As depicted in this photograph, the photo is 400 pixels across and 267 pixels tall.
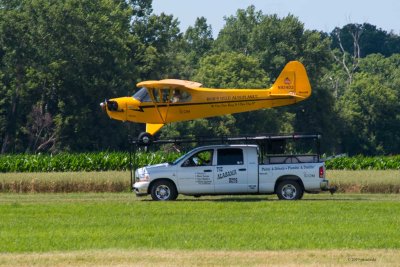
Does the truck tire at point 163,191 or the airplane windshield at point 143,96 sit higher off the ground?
the airplane windshield at point 143,96

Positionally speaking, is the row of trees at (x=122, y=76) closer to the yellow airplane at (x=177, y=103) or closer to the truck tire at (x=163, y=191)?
the yellow airplane at (x=177, y=103)

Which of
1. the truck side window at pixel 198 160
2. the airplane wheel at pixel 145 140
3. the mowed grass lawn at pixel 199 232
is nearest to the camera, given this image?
the mowed grass lawn at pixel 199 232

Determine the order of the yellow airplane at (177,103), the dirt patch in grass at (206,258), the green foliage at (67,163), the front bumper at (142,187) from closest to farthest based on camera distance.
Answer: the dirt patch in grass at (206,258), the front bumper at (142,187), the yellow airplane at (177,103), the green foliage at (67,163)

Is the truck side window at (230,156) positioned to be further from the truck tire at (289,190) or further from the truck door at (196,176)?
the truck tire at (289,190)

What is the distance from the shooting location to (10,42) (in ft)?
275

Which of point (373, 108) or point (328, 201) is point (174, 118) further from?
point (373, 108)

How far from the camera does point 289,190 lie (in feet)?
105

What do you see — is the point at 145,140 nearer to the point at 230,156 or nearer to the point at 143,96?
the point at 143,96

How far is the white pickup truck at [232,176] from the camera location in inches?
1258

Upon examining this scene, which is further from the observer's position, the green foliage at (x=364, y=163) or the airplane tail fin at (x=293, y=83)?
the green foliage at (x=364, y=163)

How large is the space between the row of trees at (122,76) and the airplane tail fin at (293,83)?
44053 millimetres

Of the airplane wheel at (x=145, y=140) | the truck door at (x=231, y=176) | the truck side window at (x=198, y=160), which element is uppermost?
the airplane wheel at (x=145, y=140)

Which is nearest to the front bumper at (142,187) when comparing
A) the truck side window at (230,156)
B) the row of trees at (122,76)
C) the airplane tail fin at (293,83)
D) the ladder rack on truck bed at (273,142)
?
the ladder rack on truck bed at (273,142)

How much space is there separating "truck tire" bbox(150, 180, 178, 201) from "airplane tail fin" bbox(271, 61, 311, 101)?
7386mm
